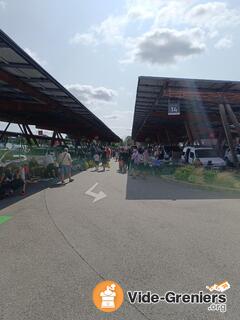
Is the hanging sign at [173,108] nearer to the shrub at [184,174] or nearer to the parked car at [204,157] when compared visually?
the parked car at [204,157]

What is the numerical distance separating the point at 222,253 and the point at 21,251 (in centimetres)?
349

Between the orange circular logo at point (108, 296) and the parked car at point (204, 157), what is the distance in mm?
17224

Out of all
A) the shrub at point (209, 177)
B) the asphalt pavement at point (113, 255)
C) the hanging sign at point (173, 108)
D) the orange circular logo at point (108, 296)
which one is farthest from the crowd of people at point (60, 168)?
the orange circular logo at point (108, 296)

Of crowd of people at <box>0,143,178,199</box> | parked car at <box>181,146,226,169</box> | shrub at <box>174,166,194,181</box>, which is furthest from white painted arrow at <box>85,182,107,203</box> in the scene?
parked car at <box>181,146,226,169</box>

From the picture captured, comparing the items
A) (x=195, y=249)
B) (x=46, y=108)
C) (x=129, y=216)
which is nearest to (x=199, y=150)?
(x=46, y=108)

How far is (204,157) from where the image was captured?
22.8 meters

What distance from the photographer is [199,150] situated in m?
23.3

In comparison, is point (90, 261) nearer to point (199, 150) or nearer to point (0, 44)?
point (0, 44)

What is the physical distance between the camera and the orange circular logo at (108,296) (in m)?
3.59

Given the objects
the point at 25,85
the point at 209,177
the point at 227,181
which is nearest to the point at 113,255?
the point at 227,181

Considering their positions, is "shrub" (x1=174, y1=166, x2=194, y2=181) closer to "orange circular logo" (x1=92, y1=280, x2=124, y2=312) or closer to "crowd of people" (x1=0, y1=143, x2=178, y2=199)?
"crowd of people" (x1=0, y1=143, x2=178, y2=199)

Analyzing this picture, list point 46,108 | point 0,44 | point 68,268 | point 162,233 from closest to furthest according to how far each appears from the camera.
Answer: point 68,268
point 162,233
point 0,44
point 46,108

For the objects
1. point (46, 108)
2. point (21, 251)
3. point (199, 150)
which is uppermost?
point (46, 108)

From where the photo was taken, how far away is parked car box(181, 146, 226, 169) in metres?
20.8
